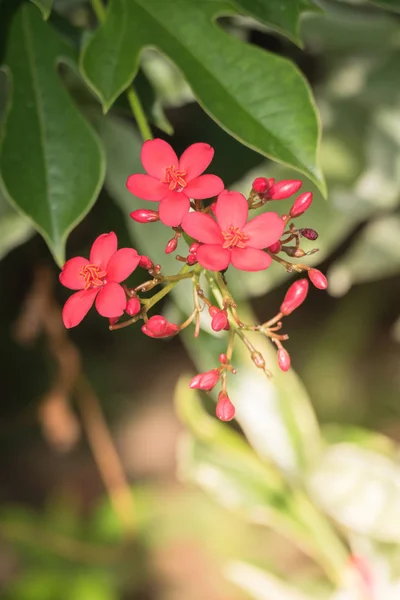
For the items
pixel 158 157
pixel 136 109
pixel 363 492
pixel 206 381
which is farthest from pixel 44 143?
pixel 363 492

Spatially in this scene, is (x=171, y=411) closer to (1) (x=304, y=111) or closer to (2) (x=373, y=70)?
(2) (x=373, y=70)

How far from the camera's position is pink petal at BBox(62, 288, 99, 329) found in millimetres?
413

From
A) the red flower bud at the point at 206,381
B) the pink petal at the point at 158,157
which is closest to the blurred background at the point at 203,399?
the pink petal at the point at 158,157

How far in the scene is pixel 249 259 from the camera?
41cm

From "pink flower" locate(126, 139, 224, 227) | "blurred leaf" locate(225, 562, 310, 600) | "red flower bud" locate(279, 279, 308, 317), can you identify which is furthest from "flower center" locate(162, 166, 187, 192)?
"blurred leaf" locate(225, 562, 310, 600)

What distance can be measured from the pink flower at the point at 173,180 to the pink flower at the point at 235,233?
0.02 m

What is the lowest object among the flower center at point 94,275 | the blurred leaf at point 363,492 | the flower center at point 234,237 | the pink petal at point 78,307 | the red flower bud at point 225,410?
the blurred leaf at point 363,492

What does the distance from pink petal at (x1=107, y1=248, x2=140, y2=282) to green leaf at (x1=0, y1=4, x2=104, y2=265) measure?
0.16m

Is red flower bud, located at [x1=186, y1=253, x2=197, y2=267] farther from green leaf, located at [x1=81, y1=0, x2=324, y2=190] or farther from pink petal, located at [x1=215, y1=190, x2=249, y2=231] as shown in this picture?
green leaf, located at [x1=81, y1=0, x2=324, y2=190]

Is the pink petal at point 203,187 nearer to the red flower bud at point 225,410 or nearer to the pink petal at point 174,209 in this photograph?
the pink petal at point 174,209

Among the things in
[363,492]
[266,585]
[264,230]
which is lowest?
[266,585]

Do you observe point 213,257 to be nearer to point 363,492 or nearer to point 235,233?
point 235,233

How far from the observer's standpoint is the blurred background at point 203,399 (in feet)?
2.90

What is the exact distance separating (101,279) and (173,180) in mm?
85
